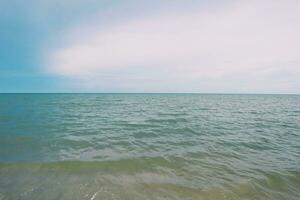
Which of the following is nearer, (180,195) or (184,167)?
(180,195)

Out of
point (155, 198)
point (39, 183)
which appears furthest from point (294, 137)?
point (39, 183)

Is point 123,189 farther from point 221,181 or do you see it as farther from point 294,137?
point 294,137

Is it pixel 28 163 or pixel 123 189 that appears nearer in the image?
pixel 123 189

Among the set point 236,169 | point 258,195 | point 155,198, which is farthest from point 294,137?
point 155,198

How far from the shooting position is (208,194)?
5449mm

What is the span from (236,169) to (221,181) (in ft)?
4.67

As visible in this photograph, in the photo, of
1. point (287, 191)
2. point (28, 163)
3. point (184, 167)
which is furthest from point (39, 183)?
point (287, 191)

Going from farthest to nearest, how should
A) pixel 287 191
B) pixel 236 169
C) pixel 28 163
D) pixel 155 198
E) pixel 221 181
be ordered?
pixel 28 163 → pixel 236 169 → pixel 221 181 → pixel 287 191 → pixel 155 198

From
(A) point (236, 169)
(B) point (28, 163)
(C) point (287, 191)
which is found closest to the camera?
(C) point (287, 191)

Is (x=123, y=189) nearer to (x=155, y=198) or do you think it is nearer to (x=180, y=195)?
(x=155, y=198)

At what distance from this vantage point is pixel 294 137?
13.0m

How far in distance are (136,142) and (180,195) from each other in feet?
20.3

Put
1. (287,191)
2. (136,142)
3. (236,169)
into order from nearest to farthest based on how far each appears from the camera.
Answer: (287,191)
(236,169)
(136,142)

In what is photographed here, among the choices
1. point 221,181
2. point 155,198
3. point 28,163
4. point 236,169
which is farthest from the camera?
point 28,163
